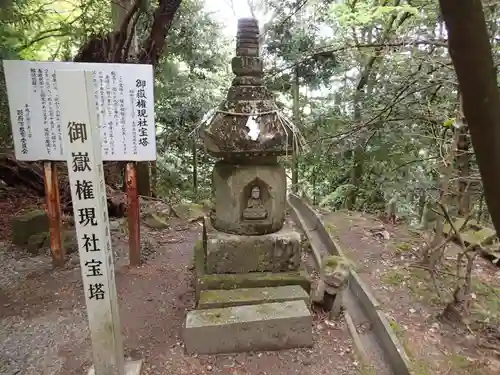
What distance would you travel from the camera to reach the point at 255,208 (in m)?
4.26

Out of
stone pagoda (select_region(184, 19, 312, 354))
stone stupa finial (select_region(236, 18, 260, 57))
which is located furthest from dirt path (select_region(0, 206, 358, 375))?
stone stupa finial (select_region(236, 18, 260, 57))

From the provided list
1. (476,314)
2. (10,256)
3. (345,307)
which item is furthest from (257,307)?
(10,256)

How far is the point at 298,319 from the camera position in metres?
3.60

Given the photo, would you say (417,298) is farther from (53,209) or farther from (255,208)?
(53,209)

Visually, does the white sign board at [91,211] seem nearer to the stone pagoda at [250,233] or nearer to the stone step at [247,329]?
the stone step at [247,329]

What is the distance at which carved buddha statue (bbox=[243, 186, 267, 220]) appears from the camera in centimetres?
423

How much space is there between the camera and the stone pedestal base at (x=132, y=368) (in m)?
3.13

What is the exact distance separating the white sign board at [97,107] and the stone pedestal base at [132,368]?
2343mm

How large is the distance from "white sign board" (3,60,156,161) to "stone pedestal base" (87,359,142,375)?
7.69 feet

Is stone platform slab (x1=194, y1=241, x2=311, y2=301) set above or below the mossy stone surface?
below

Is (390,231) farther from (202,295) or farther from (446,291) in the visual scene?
(202,295)

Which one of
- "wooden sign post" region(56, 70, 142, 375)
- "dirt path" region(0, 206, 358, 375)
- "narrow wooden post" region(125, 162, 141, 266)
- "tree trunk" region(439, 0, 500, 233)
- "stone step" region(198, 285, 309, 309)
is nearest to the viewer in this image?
"tree trunk" region(439, 0, 500, 233)

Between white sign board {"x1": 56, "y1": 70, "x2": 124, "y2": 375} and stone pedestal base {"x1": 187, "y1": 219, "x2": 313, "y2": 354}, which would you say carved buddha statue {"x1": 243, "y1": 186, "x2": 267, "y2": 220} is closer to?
stone pedestal base {"x1": 187, "y1": 219, "x2": 313, "y2": 354}

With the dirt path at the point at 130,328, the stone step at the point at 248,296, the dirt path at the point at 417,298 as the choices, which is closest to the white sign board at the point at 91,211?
the dirt path at the point at 130,328
